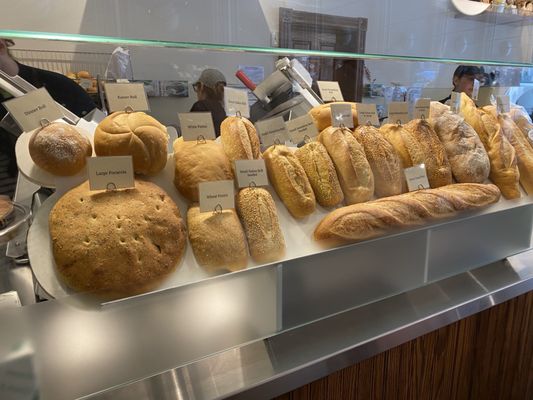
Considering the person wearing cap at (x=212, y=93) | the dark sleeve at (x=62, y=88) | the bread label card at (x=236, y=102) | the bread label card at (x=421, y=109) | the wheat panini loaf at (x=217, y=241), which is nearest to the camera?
the wheat panini loaf at (x=217, y=241)

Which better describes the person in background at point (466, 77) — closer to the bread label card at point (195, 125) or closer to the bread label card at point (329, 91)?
the bread label card at point (329, 91)

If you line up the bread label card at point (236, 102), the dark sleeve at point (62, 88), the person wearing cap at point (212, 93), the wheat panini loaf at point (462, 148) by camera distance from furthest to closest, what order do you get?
1. the wheat panini loaf at point (462, 148)
2. the person wearing cap at point (212, 93)
3. the bread label card at point (236, 102)
4. the dark sleeve at point (62, 88)

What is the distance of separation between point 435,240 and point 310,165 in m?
0.40

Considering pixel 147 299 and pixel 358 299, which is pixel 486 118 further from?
pixel 147 299

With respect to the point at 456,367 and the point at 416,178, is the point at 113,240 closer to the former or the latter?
the point at 416,178

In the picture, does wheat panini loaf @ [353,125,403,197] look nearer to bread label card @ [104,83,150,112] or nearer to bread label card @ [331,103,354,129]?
bread label card @ [331,103,354,129]

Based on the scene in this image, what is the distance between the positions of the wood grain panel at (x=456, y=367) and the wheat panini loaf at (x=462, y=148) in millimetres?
427

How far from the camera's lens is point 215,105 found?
1177 mm

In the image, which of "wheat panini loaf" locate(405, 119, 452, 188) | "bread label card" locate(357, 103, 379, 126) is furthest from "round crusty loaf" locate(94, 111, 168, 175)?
"wheat panini loaf" locate(405, 119, 452, 188)

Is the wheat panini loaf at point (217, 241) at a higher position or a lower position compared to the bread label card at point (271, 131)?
lower

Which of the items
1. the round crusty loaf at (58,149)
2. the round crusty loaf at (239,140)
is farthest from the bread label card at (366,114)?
the round crusty loaf at (58,149)

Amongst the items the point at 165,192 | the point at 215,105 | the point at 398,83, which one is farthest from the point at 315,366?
the point at 398,83

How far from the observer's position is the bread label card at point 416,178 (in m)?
1.17

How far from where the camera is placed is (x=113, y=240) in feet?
2.40
